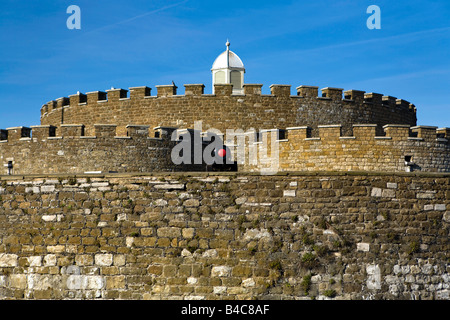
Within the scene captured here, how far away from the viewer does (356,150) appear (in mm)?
17859

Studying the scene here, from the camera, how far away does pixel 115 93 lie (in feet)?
73.2

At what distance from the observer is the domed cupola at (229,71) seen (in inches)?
972

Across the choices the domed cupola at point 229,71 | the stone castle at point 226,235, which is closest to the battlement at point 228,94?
the domed cupola at point 229,71

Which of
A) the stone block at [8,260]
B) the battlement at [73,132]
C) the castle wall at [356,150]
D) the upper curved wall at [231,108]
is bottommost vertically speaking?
the stone block at [8,260]

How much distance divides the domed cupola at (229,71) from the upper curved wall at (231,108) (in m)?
3.43

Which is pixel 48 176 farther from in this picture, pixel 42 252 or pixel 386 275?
pixel 386 275

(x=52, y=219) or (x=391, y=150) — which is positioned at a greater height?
(x=391, y=150)

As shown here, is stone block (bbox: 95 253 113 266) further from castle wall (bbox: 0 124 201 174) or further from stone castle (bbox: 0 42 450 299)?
castle wall (bbox: 0 124 201 174)

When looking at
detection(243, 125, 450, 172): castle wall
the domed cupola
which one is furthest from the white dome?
detection(243, 125, 450, 172): castle wall

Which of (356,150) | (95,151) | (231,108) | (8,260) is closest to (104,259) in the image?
(8,260)

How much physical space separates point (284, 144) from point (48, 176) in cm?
888

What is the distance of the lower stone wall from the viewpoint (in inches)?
446

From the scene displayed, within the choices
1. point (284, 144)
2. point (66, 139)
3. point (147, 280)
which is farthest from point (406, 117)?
point (147, 280)

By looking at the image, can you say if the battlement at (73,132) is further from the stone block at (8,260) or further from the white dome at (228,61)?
the white dome at (228,61)
